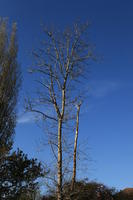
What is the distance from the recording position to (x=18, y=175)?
1132 cm

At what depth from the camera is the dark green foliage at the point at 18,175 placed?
36.0ft

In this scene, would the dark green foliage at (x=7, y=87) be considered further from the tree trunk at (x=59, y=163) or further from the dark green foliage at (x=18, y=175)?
the tree trunk at (x=59, y=163)

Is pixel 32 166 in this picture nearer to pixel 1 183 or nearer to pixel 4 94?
pixel 1 183

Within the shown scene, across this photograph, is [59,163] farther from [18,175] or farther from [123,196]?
[123,196]

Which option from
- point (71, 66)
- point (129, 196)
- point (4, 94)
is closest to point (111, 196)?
point (129, 196)

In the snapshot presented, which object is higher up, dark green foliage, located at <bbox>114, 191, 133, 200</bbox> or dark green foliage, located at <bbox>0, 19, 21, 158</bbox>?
dark green foliage, located at <bbox>0, 19, 21, 158</bbox>

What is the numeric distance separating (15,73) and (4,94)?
184cm

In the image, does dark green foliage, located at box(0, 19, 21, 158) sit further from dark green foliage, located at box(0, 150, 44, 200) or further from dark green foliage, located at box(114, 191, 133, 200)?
dark green foliage, located at box(114, 191, 133, 200)

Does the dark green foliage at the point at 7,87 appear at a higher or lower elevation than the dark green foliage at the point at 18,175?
higher

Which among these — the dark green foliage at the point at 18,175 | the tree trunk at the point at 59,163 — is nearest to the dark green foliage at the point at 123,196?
the dark green foliage at the point at 18,175

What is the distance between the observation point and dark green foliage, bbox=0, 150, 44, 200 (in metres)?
11.0

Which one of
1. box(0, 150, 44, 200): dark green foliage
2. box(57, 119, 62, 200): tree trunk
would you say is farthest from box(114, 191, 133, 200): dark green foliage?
box(57, 119, 62, 200): tree trunk

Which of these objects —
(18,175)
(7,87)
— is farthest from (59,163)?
(7,87)

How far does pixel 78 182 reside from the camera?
13953mm
